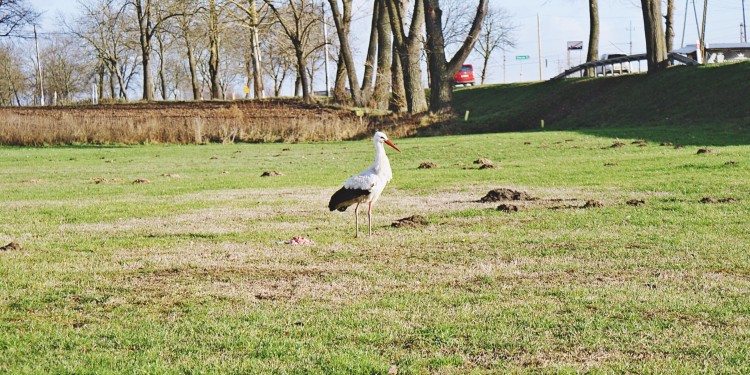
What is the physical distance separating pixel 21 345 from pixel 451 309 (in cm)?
346

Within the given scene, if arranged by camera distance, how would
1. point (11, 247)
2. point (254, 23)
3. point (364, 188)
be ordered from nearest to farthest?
point (11, 247)
point (364, 188)
point (254, 23)

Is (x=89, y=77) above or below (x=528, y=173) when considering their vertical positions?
above

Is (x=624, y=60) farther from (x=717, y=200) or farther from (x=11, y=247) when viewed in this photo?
(x=11, y=247)

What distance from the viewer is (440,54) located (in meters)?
41.6

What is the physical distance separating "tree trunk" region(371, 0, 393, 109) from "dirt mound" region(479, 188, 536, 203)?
33989mm

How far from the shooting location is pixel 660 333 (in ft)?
21.0

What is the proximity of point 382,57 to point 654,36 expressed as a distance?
15.4 meters

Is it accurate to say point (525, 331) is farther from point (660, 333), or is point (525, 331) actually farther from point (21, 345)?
point (21, 345)

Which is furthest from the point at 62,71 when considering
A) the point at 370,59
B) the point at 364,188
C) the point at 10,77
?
the point at 364,188

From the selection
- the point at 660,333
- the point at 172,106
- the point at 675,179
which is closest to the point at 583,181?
the point at 675,179

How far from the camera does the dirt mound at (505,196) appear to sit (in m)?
15.1

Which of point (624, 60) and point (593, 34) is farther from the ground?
point (593, 34)

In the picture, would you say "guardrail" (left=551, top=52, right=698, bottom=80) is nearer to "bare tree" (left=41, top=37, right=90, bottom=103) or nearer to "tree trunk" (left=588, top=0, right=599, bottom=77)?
"tree trunk" (left=588, top=0, right=599, bottom=77)

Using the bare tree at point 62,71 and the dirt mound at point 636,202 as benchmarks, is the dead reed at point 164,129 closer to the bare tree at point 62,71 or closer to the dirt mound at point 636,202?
the dirt mound at point 636,202
